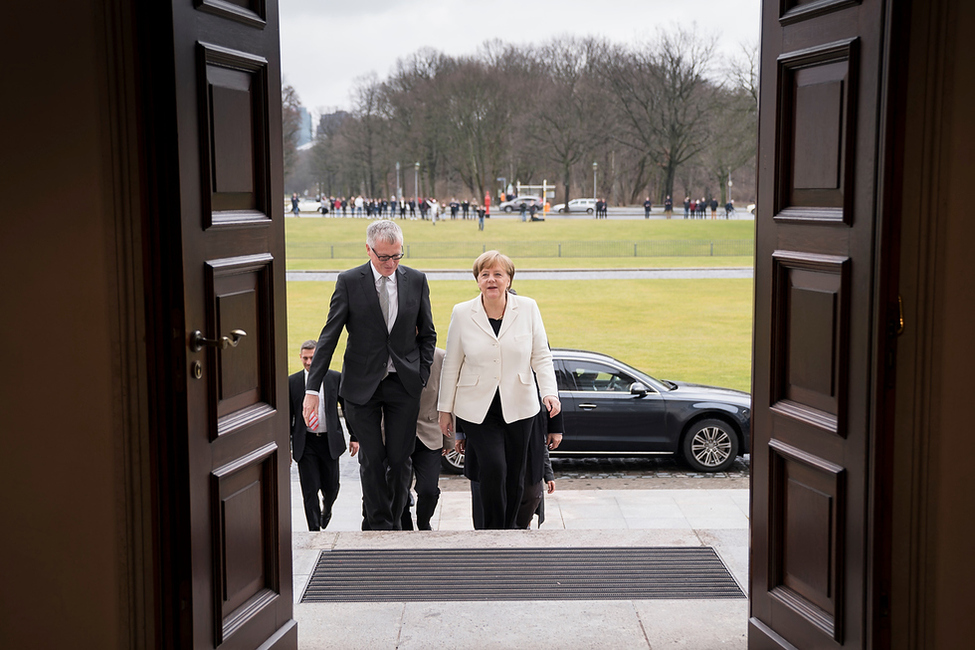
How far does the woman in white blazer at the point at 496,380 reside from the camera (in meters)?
5.09

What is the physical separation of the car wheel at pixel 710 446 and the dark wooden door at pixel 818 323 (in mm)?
7419

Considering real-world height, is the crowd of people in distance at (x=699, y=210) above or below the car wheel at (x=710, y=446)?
above

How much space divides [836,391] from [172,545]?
7.16 feet

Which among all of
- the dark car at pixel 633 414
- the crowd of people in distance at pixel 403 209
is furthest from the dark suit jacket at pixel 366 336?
the crowd of people in distance at pixel 403 209

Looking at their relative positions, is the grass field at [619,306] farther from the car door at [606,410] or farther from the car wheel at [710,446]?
the car door at [606,410]

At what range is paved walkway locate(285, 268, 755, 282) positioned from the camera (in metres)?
33.7

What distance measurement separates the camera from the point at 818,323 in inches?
122

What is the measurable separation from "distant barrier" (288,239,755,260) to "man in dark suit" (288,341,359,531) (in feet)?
114

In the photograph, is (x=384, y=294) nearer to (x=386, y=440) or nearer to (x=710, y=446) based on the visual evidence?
(x=386, y=440)

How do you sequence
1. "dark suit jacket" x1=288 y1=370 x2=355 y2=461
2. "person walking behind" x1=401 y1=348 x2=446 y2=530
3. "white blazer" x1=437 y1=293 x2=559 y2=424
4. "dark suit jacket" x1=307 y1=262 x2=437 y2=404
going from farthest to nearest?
"dark suit jacket" x1=288 y1=370 x2=355 y2=461 < "person walking behind" x1=401 y1=348 x2=446 y2=530 < "dark suit jacket" x1=307 y1=262 x2=437 y2=404 < "white blazer" x1=437 y1=293 x2=559 y2=424

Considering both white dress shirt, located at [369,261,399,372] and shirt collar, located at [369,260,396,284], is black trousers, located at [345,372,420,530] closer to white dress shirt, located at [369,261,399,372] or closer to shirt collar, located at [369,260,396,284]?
white dress shirt, located at [369,261,399,372]

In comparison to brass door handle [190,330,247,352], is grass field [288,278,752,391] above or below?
below

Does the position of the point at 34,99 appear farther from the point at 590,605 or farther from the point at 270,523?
the point at 590,605

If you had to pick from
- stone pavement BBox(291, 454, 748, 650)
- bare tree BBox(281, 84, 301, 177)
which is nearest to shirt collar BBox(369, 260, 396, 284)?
stone pavement BBox(291, 454, 748, 650)
